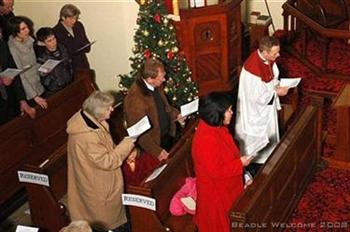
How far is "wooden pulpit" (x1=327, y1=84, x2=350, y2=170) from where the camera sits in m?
7.12

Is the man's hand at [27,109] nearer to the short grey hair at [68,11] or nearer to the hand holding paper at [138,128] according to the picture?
the short grey hair at [68,11]

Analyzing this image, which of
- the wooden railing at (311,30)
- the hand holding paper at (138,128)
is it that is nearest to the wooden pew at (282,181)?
the hand holding paper at (138,128)

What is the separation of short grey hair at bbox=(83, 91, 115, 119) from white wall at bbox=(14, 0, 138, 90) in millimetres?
3394

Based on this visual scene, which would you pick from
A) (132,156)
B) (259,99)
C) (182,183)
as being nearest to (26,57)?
(132,156)

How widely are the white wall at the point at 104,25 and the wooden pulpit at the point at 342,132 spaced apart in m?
3.14

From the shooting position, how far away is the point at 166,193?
19.8 feet

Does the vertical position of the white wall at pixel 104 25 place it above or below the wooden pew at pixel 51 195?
above

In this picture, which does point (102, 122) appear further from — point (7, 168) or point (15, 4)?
point (15, 4)

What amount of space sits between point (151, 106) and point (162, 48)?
185cm

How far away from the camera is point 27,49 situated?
24.5 feet

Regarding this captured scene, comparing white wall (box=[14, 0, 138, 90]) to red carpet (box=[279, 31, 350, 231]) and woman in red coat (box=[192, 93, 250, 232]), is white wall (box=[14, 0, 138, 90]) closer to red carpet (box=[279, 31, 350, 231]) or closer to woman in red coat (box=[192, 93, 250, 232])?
red carpet (box=[279, 31, 350, 231])

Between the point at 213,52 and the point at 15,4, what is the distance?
3.09m

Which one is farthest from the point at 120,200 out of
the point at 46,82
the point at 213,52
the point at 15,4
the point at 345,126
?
the point at 15,4

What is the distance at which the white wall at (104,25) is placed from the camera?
878 centimetres
